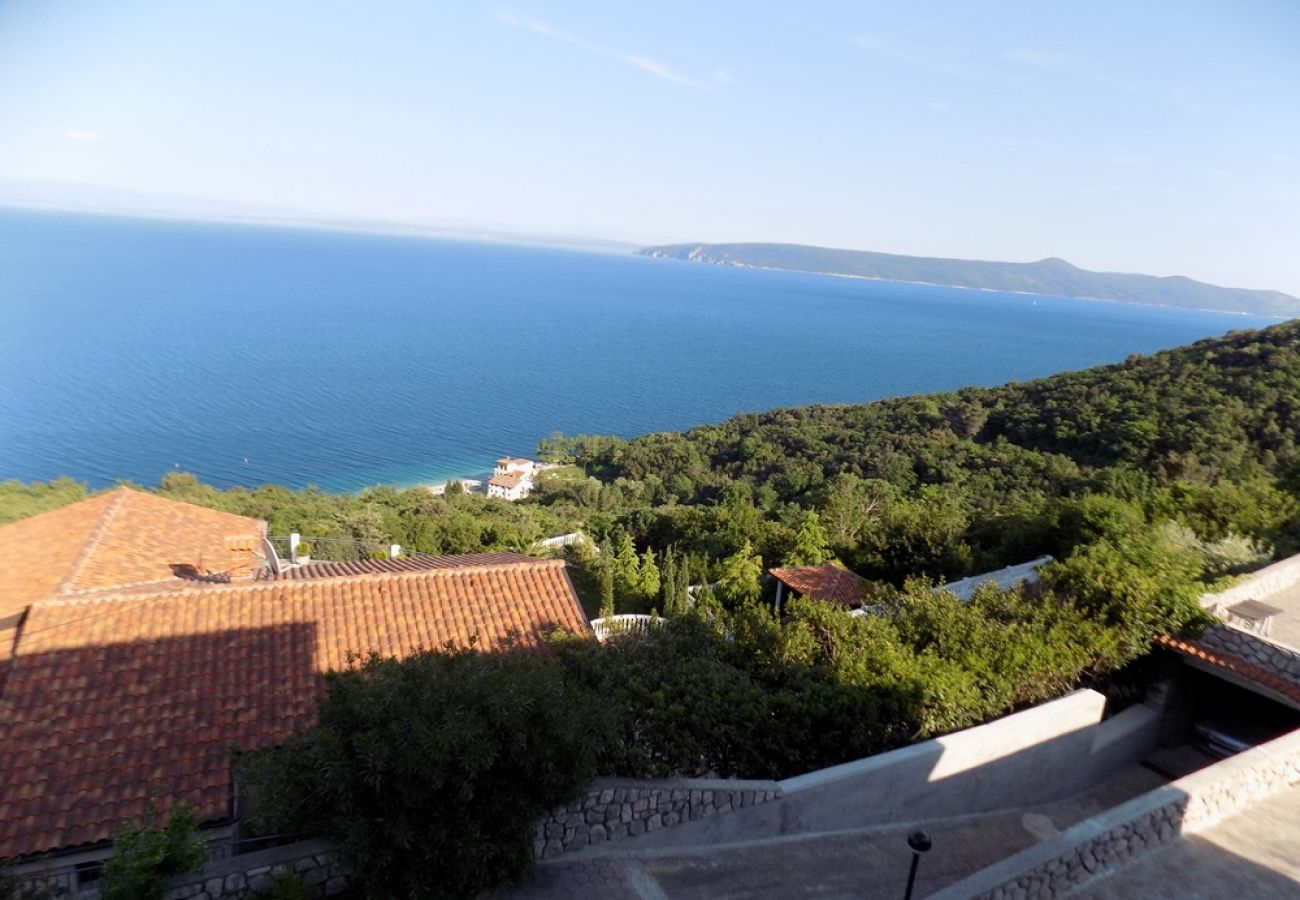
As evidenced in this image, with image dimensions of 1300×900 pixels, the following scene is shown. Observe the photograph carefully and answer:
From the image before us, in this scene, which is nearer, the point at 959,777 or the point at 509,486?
the point at 959,777

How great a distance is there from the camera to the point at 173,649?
8172 millimetres

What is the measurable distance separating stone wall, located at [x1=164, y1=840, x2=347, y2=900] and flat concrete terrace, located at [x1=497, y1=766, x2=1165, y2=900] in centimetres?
118

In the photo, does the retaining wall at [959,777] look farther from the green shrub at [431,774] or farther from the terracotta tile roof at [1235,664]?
the green shrub at [431,774]

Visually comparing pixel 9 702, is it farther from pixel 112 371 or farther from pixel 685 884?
pixel 112 371

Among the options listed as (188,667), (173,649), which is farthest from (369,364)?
(188,667)

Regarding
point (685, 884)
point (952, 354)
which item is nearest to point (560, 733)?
point (685, 884)

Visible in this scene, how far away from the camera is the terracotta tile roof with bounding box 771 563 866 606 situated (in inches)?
500

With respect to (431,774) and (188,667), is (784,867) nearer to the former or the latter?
(431,774)

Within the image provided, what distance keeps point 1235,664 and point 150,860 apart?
10.0 meters

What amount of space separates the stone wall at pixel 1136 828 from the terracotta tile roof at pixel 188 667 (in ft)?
14.3

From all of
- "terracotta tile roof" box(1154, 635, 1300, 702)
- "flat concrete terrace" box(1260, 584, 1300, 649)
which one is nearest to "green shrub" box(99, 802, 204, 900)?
"terracotta tile roof" box(1154, 635, 1300, 702)

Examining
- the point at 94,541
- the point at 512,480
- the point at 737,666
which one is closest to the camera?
the point at 737,666

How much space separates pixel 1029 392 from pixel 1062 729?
40334mm

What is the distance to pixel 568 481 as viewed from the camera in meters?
47.0
